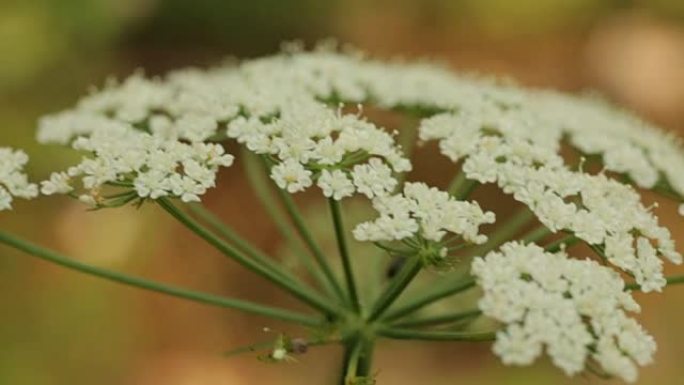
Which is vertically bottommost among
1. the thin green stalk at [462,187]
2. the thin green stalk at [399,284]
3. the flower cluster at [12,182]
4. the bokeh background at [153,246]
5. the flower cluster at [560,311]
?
the flower cluster at [560,311]

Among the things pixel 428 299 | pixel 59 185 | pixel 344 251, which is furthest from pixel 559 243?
pixel 59 185

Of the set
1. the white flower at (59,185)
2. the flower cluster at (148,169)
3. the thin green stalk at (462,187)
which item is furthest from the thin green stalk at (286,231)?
the white flower at (59,185)

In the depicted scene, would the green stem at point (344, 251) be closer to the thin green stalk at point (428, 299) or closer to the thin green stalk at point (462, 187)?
the thin green stalk at point (428, 299)

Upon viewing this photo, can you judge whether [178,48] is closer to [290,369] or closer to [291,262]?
[290,369]

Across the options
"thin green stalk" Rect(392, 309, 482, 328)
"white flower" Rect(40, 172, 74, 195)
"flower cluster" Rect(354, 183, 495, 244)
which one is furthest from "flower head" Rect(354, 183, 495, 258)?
"white flower" Rect(40, 172, 74, 195)

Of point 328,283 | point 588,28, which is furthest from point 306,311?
point 588,28
